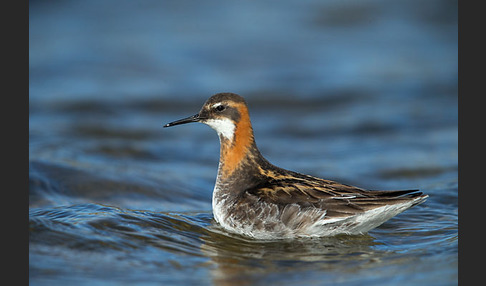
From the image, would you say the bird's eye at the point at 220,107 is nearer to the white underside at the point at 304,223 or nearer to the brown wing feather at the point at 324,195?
the brown wing feather at the point at 324,195

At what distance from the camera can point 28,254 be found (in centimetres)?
668

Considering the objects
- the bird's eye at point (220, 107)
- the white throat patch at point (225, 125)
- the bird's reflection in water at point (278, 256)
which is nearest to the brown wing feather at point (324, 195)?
the bird's reflection in water at point (278, 256)

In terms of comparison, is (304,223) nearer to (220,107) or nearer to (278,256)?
(278,256)

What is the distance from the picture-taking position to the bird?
726 centimetres

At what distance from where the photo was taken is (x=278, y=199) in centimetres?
753

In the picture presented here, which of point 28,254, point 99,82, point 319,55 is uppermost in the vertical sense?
point 319,55

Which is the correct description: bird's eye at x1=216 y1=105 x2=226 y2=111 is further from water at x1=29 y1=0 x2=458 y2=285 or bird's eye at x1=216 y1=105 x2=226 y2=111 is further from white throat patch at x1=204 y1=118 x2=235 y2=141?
water at x1=29 y1=0 x2=458 y2=285

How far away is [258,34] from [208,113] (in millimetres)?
10226

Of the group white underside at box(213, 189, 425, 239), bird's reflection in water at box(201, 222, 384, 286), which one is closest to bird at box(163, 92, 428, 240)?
white underside at box(213, 189, 425, 239)

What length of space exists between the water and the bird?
8.2 inches

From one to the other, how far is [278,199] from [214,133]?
18.6 ft

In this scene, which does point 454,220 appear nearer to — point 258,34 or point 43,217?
point 43,217

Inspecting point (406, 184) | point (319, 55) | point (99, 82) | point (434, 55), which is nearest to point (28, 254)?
point (406, 184)

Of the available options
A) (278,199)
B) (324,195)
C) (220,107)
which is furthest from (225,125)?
(324,195)
